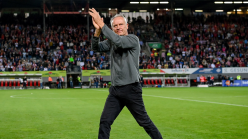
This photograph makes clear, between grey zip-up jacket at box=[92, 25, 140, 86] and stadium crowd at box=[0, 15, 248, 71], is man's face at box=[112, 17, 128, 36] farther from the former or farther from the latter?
stadium crowd at box=[0, 15, 248, 71]

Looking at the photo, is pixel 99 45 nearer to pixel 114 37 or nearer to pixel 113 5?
pixel 114 37

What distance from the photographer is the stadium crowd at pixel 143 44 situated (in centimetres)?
4069

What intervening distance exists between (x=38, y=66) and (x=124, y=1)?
20106 millimetres

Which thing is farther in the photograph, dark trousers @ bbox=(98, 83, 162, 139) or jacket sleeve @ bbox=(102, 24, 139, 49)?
dark trousers @ bbox=(98, 83, 162, 139)

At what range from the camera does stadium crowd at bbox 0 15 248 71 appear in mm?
40688

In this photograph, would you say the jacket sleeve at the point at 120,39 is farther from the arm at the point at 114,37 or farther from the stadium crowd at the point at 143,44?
the stadium crowd at the point at 143,44

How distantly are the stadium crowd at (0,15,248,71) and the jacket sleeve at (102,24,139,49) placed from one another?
35.6 m

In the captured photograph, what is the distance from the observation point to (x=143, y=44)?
47.4m

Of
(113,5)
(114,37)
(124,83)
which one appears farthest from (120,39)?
(113,5)

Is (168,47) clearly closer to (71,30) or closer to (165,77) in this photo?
(165,77)

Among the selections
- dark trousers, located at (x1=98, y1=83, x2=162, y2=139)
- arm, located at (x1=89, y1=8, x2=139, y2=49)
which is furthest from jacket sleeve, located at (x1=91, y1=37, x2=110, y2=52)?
dark trousers, located at (x1=98, y1=83, x2=162, y2=139)

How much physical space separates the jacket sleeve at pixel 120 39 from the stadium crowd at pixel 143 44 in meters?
35.6

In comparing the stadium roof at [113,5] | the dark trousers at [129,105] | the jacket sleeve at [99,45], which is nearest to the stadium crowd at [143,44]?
the stadium roof at [113,5]

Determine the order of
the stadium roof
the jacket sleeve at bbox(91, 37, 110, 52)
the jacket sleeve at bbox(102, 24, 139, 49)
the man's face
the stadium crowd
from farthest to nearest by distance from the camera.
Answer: the stadium roof < the stadium crowd < the jacket sleeve at bbox(91, 37, 110, 52) < the man's face < the jacket sleeve at bbox(102, 24, 139, 49)
